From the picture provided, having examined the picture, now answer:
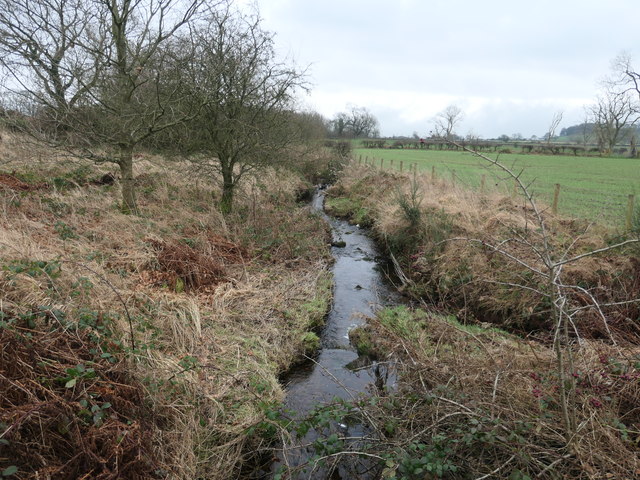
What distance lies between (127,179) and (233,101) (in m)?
3.69

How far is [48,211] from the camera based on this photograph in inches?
342

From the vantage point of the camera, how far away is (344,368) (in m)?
6.36

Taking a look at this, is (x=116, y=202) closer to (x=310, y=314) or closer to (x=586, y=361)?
A: (x=310, y=314)

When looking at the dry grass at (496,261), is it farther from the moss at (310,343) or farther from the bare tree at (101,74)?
the bare tree at (101,74)

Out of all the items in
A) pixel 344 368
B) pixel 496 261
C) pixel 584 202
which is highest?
pixel 584 202

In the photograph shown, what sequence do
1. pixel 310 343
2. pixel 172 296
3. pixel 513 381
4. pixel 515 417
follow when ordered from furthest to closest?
1. pixel 310 343
2. pixel 172 296
3. pixel 513 381
4. pixel 515 417

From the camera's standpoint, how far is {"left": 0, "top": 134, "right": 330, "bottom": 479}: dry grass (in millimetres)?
3859

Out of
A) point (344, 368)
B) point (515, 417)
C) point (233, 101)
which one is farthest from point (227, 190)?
point (515, 417)

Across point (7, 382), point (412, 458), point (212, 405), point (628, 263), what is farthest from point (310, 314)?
point (628, 263)

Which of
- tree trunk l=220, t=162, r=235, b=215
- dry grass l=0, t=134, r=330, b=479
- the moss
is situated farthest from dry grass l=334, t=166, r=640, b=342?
tree trunk l=220, t=162, r=235, b=215

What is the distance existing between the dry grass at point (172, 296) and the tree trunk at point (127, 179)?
323 millimetres

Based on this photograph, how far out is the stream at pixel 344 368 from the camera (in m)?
4.15

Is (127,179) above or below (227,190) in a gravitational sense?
above

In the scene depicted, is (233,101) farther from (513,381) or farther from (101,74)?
(513,381)
